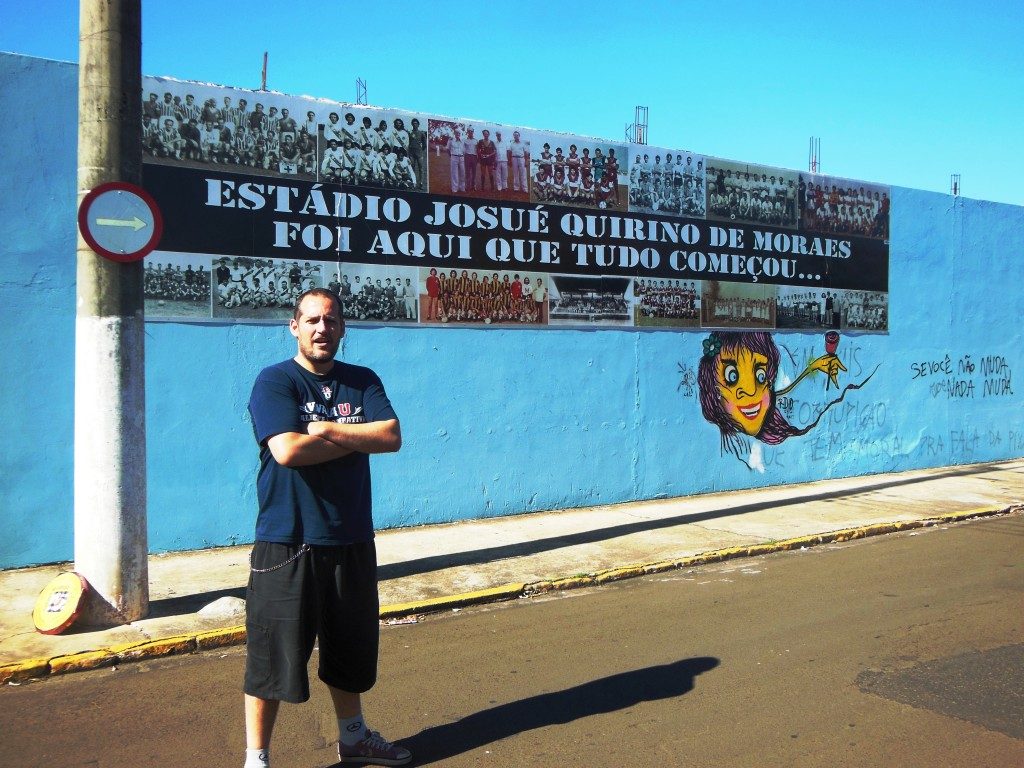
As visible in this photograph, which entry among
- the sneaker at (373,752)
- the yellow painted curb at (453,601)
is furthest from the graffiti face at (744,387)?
the sneaker at (373,752)

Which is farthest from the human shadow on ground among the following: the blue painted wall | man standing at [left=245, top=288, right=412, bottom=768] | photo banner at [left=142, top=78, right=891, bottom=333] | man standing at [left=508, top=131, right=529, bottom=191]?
man standing at [left=508, top=131, right=529, bottom=191]

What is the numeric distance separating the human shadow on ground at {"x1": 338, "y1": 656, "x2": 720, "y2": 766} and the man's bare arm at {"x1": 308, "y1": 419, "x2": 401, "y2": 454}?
4.76 feet

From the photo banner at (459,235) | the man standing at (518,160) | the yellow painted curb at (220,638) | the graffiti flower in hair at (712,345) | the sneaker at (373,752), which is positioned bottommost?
the yellow painted curb at (220,638)

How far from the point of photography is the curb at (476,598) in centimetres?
534

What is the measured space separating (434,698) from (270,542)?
168cm

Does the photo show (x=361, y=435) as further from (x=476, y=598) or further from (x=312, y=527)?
(x=476, y=598)

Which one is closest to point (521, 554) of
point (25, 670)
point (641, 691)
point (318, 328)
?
point (641, 691)

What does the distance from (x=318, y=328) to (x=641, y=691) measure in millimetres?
2652

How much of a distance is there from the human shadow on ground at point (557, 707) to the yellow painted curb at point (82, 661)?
2244 millimetres

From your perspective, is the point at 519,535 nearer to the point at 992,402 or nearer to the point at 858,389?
the point at 858,389

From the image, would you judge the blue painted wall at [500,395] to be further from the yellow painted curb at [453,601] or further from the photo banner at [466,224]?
the yellow painted curb at [453,601]

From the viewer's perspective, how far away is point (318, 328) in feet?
12.2

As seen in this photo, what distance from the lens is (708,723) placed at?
4.39 m

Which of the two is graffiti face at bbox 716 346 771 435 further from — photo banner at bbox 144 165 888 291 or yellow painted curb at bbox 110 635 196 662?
yellow painted curb at bbox 110 635 196 662
